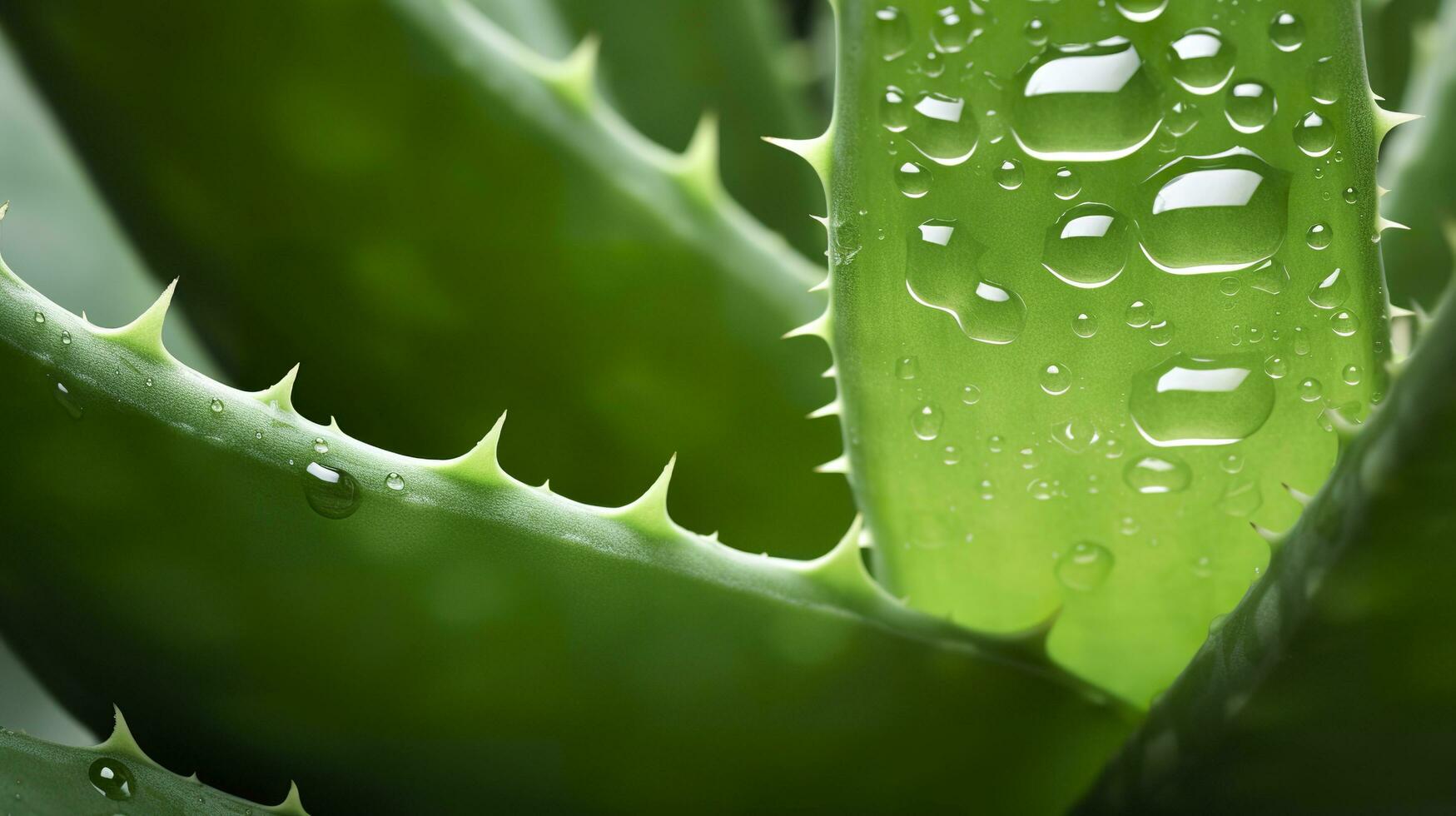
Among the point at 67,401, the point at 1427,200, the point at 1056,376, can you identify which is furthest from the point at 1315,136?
the point at 67,401

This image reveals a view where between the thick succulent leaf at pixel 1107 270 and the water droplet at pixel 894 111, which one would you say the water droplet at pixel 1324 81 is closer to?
the thick succulent leaf at pixel 1107 270

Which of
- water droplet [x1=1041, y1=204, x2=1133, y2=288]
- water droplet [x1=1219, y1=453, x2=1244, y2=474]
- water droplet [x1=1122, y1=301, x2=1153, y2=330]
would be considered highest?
water droplet [x1=1041, y1=204, x2=1133, y2=288]

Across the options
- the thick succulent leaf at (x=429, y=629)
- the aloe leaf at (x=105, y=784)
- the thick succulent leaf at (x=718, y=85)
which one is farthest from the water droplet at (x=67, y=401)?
the thick succulent leaf at (x=718, y=85)

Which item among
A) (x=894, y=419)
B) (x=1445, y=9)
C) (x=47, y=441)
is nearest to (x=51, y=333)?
(x=47, y=441)

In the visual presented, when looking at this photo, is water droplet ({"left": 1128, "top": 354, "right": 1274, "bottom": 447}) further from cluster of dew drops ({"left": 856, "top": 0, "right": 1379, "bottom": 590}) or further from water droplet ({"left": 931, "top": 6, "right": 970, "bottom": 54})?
water droplet ({"left": 931, "top": 6, "right": 970, "bottom": 54})

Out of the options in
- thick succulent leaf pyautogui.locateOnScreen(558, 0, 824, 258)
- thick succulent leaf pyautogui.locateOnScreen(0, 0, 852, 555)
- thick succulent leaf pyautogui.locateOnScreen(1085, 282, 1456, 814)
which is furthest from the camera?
thick succulent leaf pyautogui.locateOnScreen(558, 0, 824, 258)

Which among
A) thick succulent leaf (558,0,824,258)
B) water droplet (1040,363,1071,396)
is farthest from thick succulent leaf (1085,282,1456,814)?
thick succulent leaf (558,0,824,258)

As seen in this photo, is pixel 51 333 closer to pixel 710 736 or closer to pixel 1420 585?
pixel 710 736
